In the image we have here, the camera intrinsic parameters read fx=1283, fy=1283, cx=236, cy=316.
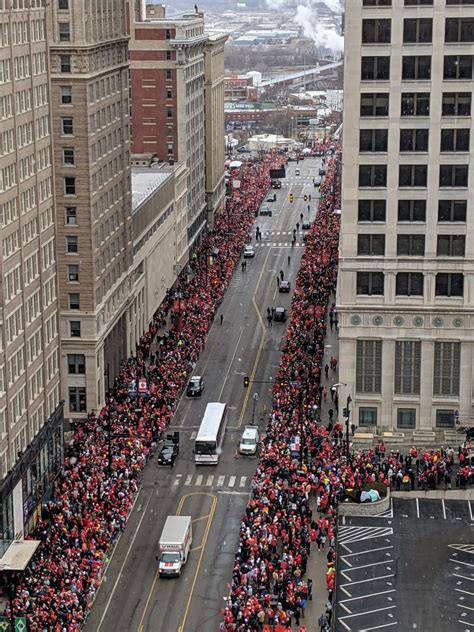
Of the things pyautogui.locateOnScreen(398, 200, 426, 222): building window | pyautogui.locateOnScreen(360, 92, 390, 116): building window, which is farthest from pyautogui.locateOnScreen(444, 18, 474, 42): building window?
pyautogui.locateOnScreen(398, 200, 426, 222): building window

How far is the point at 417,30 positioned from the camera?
306ft

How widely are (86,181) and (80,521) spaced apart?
99.4 ft

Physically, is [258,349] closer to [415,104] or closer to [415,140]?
[415,140]

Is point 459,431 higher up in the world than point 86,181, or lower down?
lower down

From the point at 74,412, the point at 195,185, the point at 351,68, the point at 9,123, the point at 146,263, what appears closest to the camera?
the point at 9,123

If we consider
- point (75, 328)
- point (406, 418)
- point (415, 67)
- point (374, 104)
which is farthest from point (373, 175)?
point (75, 328)

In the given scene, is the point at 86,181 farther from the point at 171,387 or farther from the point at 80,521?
the point at 80,521

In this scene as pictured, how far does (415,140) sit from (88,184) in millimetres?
25088

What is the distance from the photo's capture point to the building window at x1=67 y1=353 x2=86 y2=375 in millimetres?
102188

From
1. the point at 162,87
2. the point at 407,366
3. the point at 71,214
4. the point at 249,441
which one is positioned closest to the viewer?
the point at 249,441

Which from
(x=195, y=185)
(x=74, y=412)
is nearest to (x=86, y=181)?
(x=74, y=412)

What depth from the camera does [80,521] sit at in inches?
3110

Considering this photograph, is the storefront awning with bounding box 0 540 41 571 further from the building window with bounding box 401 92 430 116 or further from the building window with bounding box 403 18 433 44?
the building window with bounding box 403 18 433 44

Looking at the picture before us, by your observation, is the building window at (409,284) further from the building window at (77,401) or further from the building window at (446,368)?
the building window at (77,401)
